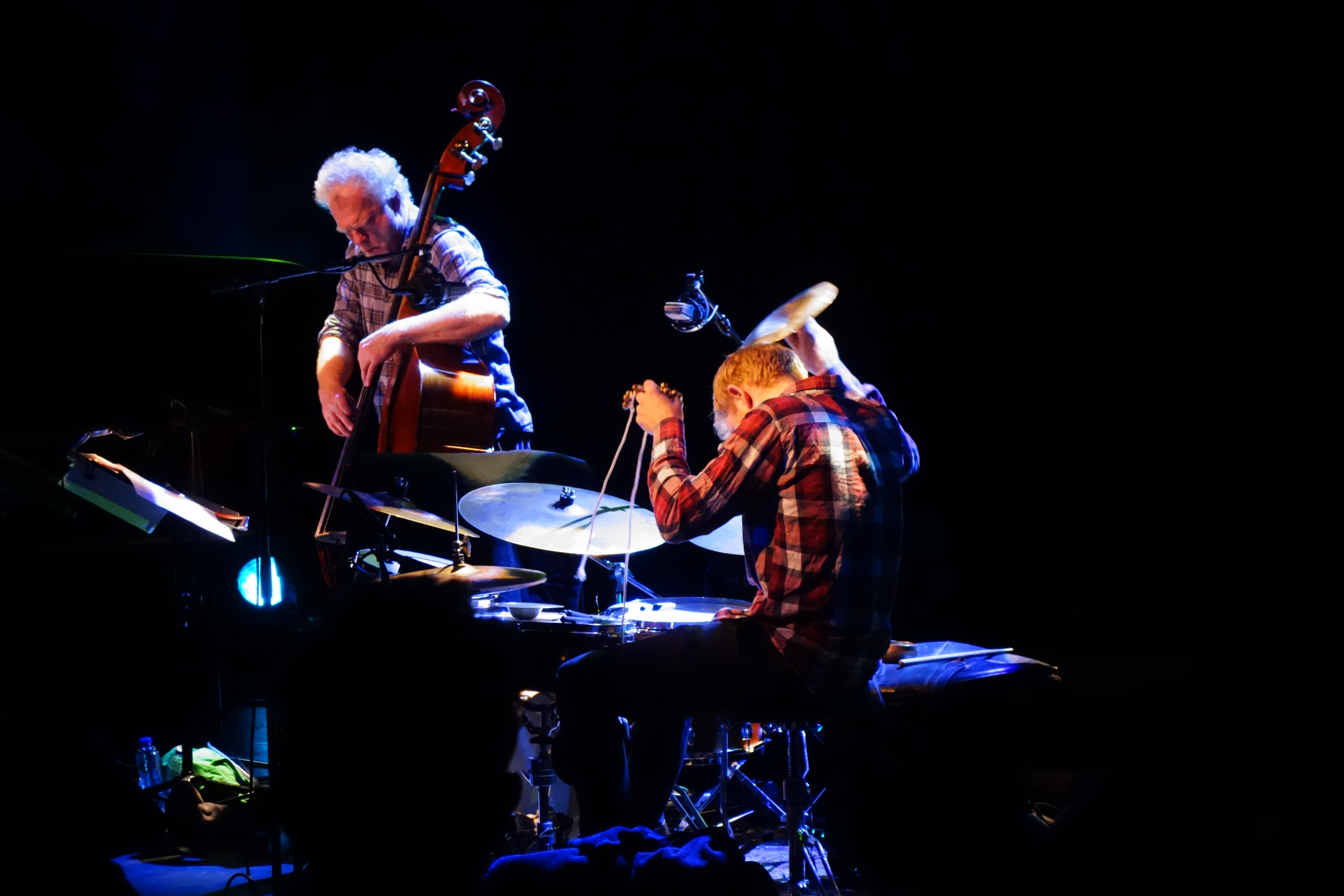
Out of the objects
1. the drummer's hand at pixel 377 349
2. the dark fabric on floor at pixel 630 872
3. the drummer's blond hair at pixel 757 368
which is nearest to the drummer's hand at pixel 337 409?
the drummer's hand at pixel 377 349

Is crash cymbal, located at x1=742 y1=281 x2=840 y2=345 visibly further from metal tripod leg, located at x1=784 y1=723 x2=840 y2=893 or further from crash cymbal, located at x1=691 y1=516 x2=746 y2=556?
metal tripod leg, located at x1=784 y1=723 x2=840 y2=893

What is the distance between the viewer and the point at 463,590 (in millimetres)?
896

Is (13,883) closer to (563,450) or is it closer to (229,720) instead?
(563,450)

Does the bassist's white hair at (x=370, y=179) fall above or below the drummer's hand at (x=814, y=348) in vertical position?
above

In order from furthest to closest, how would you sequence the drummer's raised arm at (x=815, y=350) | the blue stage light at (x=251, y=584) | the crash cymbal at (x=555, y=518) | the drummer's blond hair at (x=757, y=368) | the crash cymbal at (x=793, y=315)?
the blue stage light at (x=251, y=584)
the drummer's raised arm at (x=815, y=350)
the crash cymbal at (x=555, y=518)
the crash cymbal at (x=793, y=315)
the drummer's blond hair at (x=757, y=368)

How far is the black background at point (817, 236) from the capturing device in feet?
10.1

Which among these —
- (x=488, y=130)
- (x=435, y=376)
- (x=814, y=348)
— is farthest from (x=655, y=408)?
(x=488, y=130)

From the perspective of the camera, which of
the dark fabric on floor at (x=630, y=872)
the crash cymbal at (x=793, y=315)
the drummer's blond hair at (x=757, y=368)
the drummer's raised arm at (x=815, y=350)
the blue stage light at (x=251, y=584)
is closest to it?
the dark fabric on floor at (x=630, y=872)

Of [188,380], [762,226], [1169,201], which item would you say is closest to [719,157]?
[762,226]

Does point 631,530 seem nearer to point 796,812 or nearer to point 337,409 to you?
point 796,812

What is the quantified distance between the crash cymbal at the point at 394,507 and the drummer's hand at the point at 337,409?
71 centimetres

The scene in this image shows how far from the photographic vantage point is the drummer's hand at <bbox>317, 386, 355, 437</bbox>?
130 inches

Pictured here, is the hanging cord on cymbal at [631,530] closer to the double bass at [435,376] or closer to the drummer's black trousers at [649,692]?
the drummer's black trousers at [649,692]

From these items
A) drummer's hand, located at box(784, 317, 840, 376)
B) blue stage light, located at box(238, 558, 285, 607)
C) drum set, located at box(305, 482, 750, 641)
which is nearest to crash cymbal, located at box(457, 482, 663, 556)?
drum set, located at box(305, 482, 750, 641)
